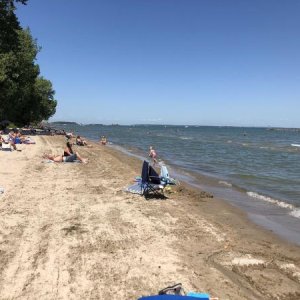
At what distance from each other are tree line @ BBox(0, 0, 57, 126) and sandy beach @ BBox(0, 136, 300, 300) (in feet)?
71.7

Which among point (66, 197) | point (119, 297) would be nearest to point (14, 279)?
point (119, 297)

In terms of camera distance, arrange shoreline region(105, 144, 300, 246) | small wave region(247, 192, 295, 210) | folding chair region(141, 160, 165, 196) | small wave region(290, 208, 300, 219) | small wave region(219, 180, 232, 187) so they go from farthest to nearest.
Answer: small wave region(219, 180, 232, 187), small wave region(247, 192, 295, 210), folding chair region(141, 160, 165, 196), small wave region(290, 208, 300, 219), shoreline region(105, 144, 300, 246)

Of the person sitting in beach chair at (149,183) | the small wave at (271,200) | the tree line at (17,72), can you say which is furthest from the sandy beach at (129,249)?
the tree line at (17,72)

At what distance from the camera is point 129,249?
6.91m

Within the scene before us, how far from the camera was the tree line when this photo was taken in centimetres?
2980

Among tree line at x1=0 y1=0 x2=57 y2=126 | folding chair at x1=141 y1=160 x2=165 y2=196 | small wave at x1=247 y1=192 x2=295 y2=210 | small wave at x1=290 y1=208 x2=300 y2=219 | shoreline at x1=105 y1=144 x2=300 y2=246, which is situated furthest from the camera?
tree line at x1=0 y1=0 x2=57 y2=126

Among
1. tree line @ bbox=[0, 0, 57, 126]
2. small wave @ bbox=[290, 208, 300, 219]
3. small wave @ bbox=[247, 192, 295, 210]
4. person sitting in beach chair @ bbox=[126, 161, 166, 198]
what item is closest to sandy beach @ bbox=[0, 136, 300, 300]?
person sitting in beach chair @ bbox=[126, 161, 166, 198]

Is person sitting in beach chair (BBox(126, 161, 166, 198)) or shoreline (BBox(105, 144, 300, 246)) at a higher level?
person sitting in beach chair (BBox(126, 161, 166, 198))

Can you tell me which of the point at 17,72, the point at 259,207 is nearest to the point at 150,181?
the point at 259,207

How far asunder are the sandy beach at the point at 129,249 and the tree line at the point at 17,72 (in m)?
21.9

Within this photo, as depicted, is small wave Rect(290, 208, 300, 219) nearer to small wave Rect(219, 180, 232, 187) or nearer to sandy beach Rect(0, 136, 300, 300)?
sandy beach Rect(0, 136, 300, 300)

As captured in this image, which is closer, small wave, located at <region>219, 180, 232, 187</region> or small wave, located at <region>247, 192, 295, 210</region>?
small wave, located at <region>247, 192, 295, 210</region>

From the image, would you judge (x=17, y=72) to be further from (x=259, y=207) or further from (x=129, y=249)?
(x=129, y=249)

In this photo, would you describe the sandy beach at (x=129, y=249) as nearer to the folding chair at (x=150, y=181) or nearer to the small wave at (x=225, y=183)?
the folding chair at (x=150, y=181)
